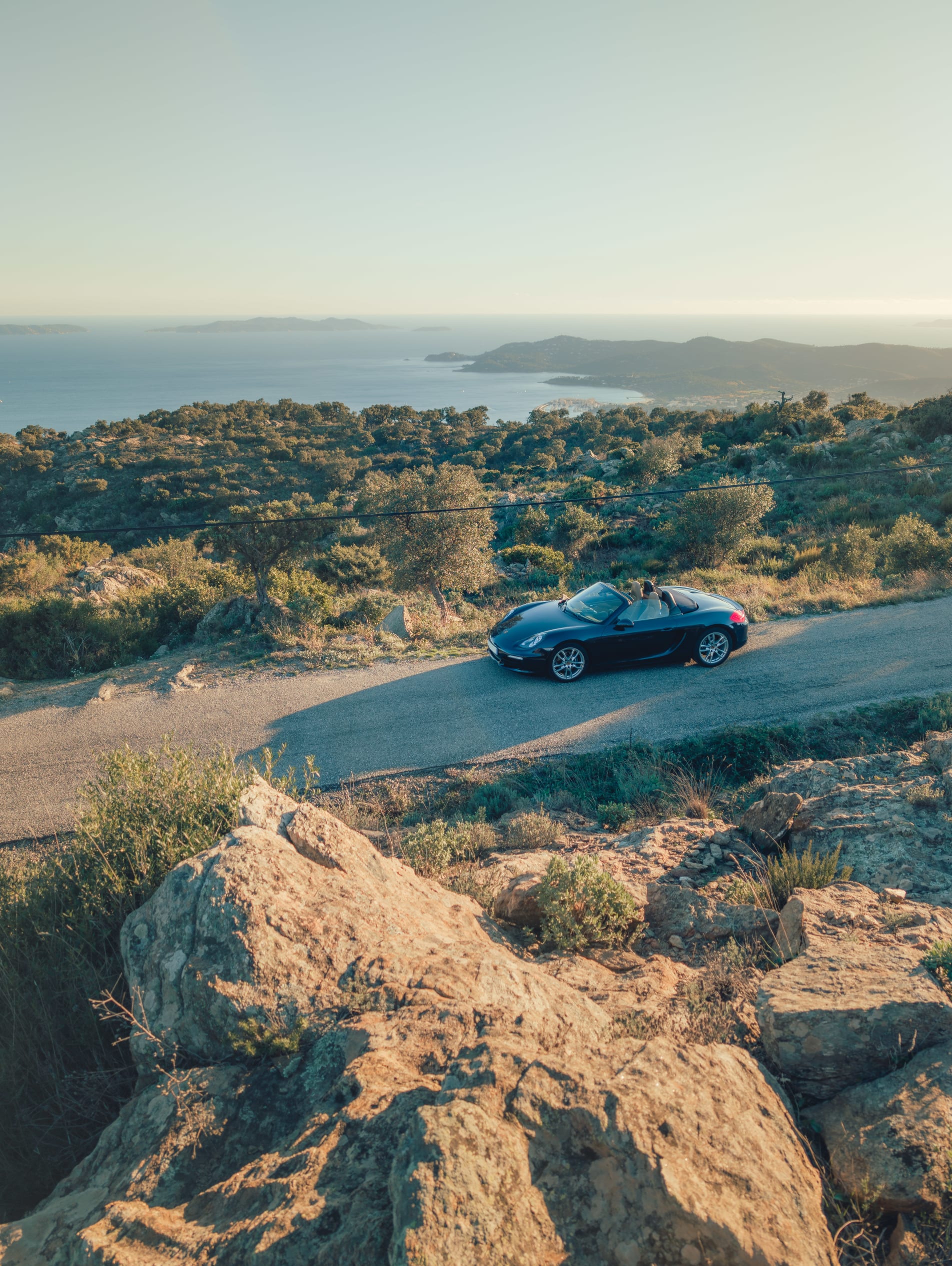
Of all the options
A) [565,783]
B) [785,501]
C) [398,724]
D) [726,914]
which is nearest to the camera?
[726,914]

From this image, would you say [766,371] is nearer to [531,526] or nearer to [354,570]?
[531,526]

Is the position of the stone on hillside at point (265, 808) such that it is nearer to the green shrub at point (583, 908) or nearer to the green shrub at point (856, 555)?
the green shrub at point (583, 908)

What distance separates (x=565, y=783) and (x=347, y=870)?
4171mm

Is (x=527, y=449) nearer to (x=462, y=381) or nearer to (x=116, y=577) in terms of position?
(x=116, y=577)

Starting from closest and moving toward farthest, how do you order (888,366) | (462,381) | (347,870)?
1. (347,870)
2. (888,366)
3. (462,381)

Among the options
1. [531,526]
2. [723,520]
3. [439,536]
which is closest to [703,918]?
[439,536]

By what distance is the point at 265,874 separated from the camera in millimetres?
3771

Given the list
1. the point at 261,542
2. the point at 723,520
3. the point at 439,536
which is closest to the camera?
the point at 261,542

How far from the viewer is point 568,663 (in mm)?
10312

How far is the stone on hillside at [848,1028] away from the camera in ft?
10.4

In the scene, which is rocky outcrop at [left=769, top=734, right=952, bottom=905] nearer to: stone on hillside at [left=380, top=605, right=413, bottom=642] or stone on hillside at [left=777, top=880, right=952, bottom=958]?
stone on hillside at [left=777, top=880, right=952, bottom=958]

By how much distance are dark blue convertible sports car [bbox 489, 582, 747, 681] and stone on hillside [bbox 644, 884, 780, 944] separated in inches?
203

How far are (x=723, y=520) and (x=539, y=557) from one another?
266 inches

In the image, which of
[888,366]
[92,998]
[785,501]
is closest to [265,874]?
[92,998]
